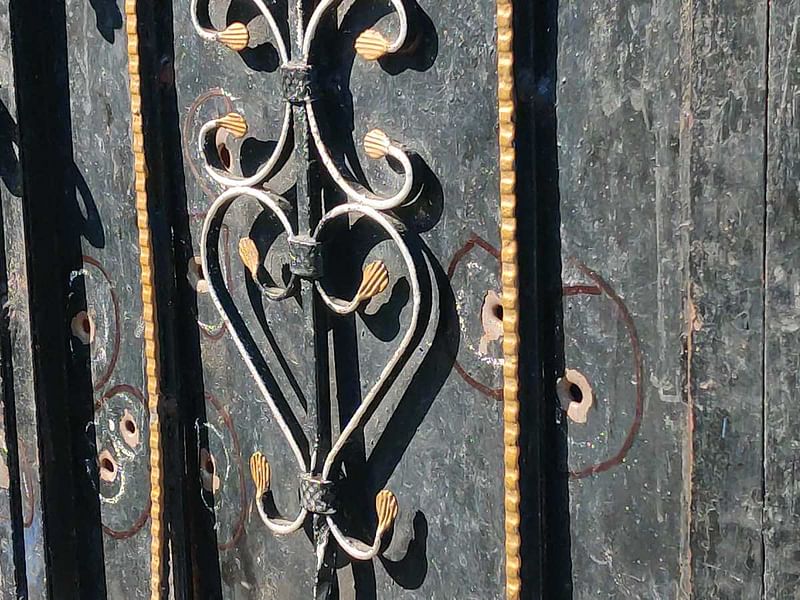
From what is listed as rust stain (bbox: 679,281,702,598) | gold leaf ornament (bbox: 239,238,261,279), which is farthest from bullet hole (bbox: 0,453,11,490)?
rust stain (bbox: 679,281,702,598)

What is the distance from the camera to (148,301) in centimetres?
167

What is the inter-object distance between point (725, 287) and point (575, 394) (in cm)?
23

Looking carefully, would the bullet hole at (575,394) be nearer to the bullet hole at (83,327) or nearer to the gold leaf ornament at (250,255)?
the gold leaf ornament at (250,255)

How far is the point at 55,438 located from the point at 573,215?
0.96 meters

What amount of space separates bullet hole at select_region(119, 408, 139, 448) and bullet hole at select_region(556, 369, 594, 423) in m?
0.72

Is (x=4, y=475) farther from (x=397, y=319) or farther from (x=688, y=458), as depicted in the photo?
(x=688, y=458)

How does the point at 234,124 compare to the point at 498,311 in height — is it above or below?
above

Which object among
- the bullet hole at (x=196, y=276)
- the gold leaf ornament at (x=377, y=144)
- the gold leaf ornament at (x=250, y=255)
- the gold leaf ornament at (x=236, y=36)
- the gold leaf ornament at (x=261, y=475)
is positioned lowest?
the gold leaf ornament at (x=261, y=475)

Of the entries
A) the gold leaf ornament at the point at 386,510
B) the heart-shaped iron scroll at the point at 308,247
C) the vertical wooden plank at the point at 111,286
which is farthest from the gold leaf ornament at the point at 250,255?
the gold leaf ornament at the point at 386,510

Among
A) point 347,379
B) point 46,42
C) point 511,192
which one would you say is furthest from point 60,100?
point 511,192

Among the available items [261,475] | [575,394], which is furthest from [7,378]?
[575,394]

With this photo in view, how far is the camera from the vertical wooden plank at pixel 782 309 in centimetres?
112

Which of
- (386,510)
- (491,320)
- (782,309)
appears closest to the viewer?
(782,309)

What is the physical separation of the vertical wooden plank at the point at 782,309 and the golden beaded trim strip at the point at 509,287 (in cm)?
28
